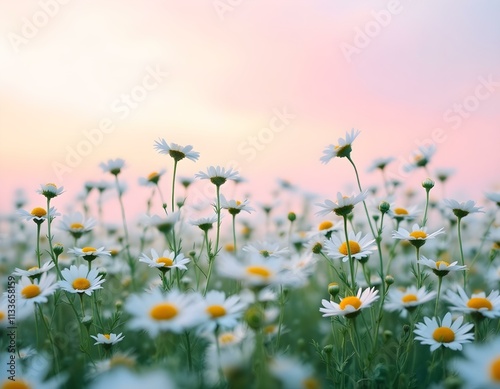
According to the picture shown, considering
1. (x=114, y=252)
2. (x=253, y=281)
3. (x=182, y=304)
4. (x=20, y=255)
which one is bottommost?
(x=20, y=255)

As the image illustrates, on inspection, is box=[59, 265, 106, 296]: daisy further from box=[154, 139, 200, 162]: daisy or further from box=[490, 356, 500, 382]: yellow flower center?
box=[490, 356, 500, 382]: yellow flower center

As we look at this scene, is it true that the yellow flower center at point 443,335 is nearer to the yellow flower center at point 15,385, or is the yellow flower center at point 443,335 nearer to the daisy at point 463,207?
the daisy at point 463,207

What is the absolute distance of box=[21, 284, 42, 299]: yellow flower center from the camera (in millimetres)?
2490

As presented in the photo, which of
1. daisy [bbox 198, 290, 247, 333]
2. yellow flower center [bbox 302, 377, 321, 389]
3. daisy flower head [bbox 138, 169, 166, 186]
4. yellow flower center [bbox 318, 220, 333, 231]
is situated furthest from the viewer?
daisy flower head [bbox 138, 169, 166, 186]

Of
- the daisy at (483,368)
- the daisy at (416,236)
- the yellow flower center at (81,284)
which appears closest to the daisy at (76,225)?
the yellow flower center at (81,284)

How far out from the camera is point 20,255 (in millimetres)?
6527

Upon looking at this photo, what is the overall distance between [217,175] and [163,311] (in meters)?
1.34

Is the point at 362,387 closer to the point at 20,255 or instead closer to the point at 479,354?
the point at 479,354

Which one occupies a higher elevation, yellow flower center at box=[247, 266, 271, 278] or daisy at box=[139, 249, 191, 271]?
yellow flower center at box=[247, 266, 271, 278]

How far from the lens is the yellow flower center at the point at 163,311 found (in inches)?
67.3

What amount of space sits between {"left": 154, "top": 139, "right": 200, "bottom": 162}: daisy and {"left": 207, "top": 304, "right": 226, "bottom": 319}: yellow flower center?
1365 mm

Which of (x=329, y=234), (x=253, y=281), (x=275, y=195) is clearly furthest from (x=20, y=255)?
(x=253, y=281)

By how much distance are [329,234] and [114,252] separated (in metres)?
1.84

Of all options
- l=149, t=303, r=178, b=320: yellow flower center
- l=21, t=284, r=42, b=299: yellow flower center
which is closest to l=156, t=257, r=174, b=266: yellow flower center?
l=21, t=284, r=42, b=299: yellow flower center
